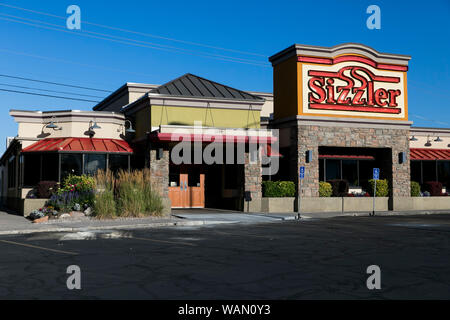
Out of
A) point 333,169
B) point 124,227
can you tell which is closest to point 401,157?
point 333,169

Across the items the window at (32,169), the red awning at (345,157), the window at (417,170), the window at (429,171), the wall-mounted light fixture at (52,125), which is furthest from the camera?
the window at (429,171)

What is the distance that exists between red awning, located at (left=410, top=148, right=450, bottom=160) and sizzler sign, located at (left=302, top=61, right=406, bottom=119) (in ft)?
14.8

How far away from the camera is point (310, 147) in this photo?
2747 cm

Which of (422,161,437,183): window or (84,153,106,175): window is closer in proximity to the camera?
(84,153,106,175): window

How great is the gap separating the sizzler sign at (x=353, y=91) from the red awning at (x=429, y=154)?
450 cm

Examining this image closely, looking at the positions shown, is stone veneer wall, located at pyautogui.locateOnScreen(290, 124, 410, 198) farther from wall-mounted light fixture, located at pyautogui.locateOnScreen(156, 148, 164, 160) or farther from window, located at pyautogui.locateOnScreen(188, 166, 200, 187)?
wall-mounted light fixture, located at pyautogui.locateOnScreen(156, 148, 164, 160)

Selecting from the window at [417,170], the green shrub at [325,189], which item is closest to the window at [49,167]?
the green shrub at [325,189]

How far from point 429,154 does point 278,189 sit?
13098 millimetres

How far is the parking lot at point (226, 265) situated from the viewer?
6.99 m

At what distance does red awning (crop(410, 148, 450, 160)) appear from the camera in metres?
32.8

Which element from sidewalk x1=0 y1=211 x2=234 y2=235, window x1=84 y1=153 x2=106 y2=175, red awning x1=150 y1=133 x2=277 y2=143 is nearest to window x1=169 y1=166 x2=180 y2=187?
window x1=84 y1=153 x2=106 y2=175

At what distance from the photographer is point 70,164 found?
84.6 ft

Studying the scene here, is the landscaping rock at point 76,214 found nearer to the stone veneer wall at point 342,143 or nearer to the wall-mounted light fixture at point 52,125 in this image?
the wall-mounted light fixture at point 52,125
